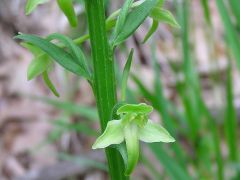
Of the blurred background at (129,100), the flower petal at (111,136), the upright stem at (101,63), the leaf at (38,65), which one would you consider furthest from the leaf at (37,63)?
the blurred background at (129,100)

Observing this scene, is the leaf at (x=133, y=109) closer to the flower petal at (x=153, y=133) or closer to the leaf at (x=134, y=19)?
the flower petal at (x=153, y=133)

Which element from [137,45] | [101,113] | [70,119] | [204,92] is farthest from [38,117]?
[101,113]

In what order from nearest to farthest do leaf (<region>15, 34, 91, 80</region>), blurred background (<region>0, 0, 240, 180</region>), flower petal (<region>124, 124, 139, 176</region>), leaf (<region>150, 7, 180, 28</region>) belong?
flower petal (<region>124, 124, 139, 176</region>)
leaf (<region>15, 34, 91, 80</region>)
leaf (<region>150, 7, 180, 28</region>)
blurred background (<region>0, 0, 240, 180</region>)

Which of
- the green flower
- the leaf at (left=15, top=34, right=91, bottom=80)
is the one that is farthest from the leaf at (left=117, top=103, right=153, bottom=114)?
the leaf at (left=15, top=34, right=91, bottom=80)

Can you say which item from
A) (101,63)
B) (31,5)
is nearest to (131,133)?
(101,63)

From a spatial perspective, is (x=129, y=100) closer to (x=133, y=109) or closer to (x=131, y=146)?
(x=133, y=109)

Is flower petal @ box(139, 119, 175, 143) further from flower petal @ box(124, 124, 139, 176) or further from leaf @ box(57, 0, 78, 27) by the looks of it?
leaf @ box(57, 0, 78, 27)
